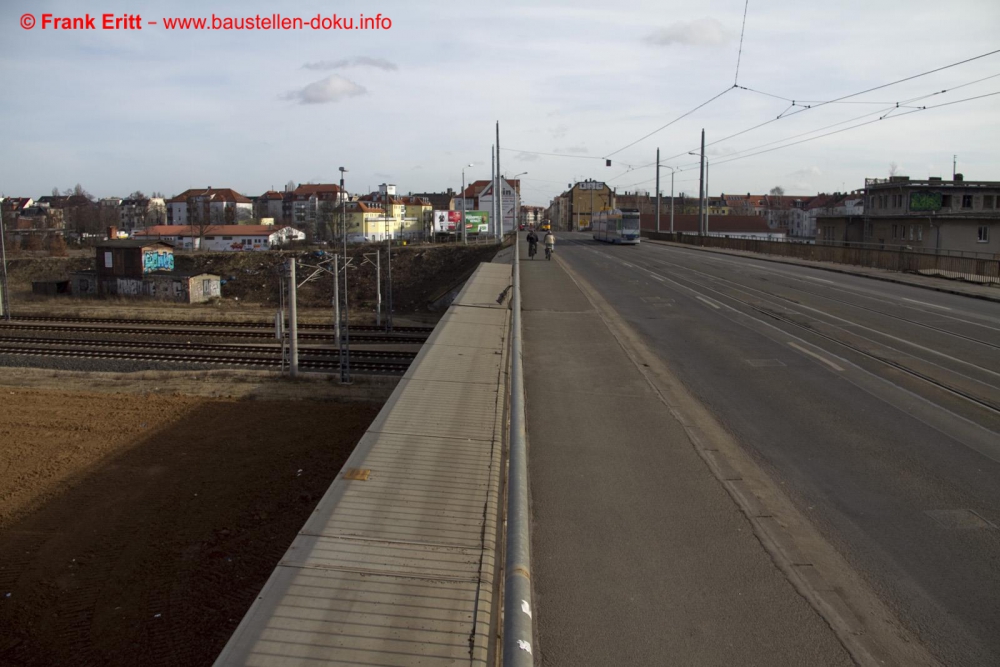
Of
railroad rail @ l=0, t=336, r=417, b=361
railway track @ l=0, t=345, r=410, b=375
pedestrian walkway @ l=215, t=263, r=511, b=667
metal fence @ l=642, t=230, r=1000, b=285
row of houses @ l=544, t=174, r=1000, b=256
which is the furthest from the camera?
row of houses @ l=544, t=174, r=1000, b=256

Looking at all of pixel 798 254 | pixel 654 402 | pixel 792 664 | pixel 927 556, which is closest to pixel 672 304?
pixel 654 402

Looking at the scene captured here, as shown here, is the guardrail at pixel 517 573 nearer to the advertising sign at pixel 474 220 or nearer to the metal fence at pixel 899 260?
the metal fence at pixel 899 260

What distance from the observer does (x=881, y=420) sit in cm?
981

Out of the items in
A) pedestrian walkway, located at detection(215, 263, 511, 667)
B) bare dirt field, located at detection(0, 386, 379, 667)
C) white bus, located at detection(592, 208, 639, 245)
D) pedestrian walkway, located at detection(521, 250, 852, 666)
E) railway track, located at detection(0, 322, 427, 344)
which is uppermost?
white bus, located at detection(592, 208, 639, 245)

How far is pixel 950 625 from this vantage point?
483 cm

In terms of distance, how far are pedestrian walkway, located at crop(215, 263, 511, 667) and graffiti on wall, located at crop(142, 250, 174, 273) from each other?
5467 centimetres

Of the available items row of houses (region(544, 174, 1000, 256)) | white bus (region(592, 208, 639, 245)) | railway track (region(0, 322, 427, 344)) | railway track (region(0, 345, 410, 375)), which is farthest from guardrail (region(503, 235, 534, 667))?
white bus (region(592, 208, 639, 245))

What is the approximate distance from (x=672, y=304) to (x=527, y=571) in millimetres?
19462

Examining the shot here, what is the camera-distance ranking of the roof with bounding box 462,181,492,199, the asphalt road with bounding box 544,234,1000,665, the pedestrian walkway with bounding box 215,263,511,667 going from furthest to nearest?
the roof with bounding box 462,181,492,199, the asphalt road with bounding box 544,234,1000,665, the pedestrian walkway with bounding box 215,263,511,667

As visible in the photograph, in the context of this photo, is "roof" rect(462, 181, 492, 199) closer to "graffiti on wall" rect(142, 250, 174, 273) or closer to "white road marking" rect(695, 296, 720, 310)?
"graffiti on wall" rect(142, 250, 174, 273)

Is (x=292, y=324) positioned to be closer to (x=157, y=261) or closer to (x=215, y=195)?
(x=157, y=261)

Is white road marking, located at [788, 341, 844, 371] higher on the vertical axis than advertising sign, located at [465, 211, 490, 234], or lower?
lower

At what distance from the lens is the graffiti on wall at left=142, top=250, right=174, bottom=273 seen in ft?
187

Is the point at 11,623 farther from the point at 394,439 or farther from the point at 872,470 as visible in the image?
the point at 872,470
